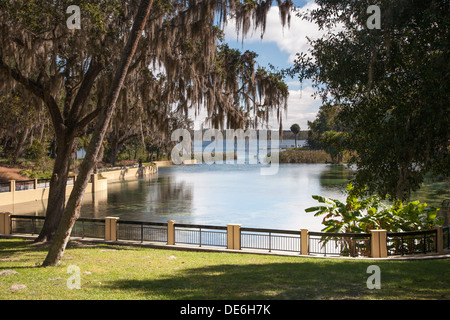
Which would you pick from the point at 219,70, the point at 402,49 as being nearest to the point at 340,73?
the point at 402,49

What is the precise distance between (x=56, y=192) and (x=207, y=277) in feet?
26.7

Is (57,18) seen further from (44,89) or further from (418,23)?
(418,23)

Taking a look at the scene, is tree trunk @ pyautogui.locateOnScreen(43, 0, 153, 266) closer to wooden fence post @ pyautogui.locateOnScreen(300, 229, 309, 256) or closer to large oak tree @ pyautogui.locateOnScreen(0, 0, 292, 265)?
large oak tree @ pyautogui.locateOnScreen(0, 0, 292, 265)

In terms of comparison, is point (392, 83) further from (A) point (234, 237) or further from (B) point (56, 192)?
(B) point (56, 192)

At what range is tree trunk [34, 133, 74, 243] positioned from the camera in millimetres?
14805

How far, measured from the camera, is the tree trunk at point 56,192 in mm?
14805

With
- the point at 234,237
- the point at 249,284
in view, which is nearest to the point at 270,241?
the point at 234,237

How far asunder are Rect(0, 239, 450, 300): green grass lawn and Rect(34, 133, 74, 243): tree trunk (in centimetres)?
169

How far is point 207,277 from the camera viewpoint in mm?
9312

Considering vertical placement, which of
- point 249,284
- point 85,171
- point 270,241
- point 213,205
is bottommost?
point 213,205

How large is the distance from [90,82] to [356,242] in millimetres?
11461

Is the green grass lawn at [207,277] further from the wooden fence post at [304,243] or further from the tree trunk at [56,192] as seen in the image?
the tree trunk at [56,192]

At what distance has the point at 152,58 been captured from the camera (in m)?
15.0

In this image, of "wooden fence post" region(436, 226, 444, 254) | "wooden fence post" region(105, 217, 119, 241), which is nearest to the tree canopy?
"wooden fence post" region(436, 226, 444, 254)
